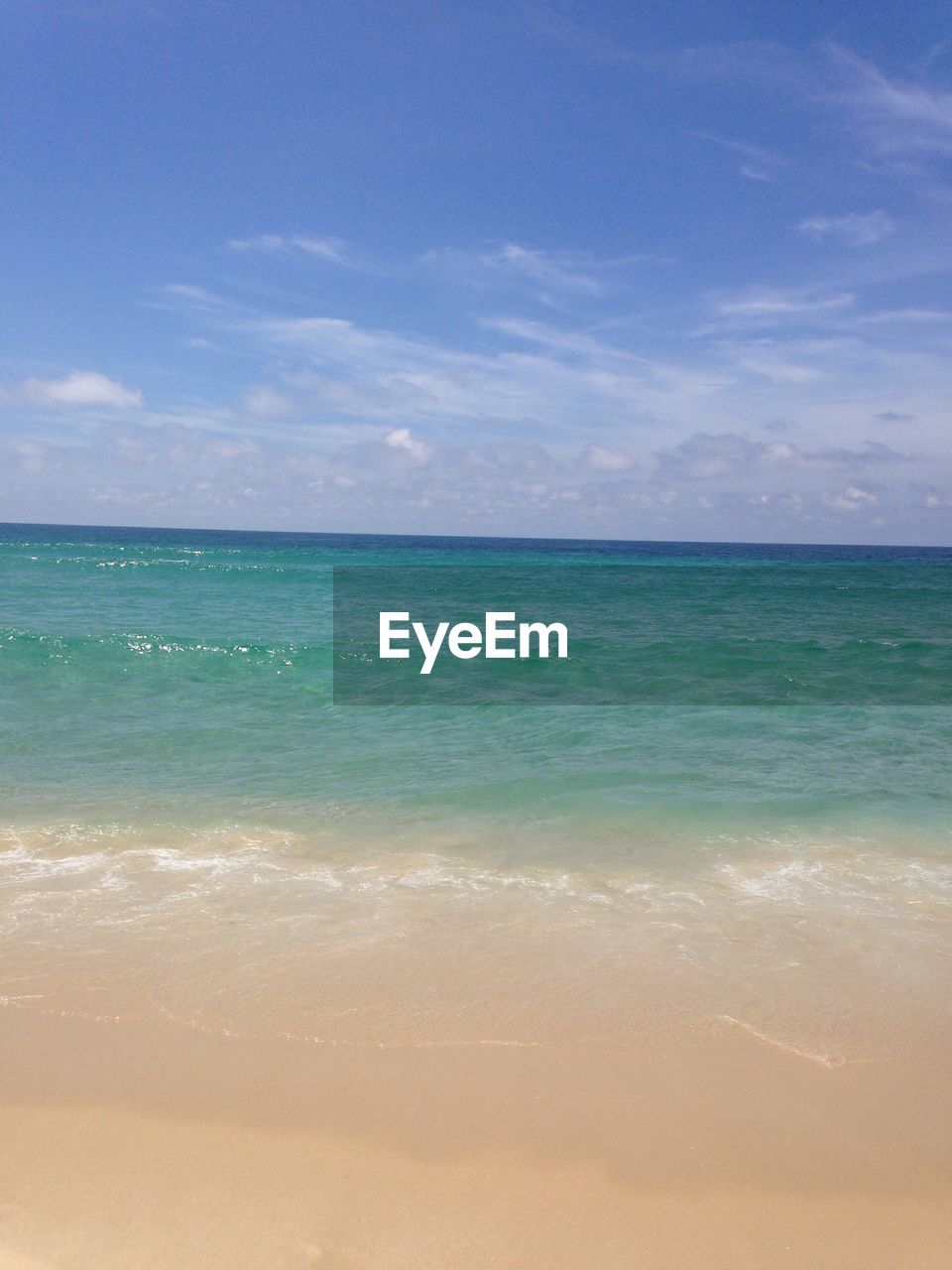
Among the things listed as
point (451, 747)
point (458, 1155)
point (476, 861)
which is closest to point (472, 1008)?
point (458, 1155)

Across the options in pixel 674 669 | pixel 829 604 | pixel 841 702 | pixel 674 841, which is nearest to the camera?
pixel 674 841

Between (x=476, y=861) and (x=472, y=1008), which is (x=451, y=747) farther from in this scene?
(x=472, y=1008)

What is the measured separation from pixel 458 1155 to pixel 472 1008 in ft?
3.46

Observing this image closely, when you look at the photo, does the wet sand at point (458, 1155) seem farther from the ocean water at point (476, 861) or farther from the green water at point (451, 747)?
the green water at point (451, 747)

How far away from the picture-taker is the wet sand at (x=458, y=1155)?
2973 millimetres

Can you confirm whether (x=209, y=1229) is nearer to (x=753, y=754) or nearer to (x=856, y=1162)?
(x=856, y=1162)

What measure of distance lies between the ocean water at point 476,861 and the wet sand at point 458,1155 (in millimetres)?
264

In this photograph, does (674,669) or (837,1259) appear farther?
(674,669)

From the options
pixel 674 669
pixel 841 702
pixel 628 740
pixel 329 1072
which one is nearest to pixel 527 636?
pixel 674 669

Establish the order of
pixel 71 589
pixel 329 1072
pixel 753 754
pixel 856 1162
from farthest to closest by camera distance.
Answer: pixel 71 589 → pixel 753 754 → pixel 329 1072 → pixel 856 1162

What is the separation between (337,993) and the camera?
455 centimetres

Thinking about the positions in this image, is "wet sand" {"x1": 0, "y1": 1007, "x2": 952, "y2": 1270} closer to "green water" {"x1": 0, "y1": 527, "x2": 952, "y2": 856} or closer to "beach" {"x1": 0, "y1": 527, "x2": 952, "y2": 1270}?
"beach" {"x1": 0, "y1": 527, "x2": 952, "y2": 1270}

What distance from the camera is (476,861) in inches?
260

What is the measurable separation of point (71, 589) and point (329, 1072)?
29270 millimetres
